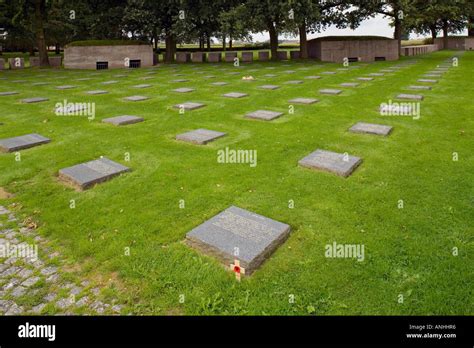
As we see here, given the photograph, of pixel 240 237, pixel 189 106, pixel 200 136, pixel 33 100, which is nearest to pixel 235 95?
pixel 189 106

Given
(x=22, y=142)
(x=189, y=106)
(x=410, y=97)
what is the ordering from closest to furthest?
(x=22, y=142) → (x=189, y=106) → (x=410, y=97)

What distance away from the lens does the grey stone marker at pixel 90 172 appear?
18.5ft

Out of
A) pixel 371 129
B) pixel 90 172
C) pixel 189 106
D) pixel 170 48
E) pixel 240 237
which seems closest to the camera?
pixel 240 237

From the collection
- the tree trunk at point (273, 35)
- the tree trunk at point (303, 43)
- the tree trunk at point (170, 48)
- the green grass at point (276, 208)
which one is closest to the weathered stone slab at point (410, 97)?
the green grass at point (276, 208)

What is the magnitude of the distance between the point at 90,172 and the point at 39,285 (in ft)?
9.37

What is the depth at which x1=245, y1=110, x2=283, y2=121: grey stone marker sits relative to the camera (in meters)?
9.74

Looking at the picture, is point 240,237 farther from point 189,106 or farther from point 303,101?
point 303,101

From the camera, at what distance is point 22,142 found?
7777 mm

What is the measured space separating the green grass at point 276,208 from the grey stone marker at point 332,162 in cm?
17

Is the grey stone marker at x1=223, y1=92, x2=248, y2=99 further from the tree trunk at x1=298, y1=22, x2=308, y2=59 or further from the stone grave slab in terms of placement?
the tree trunk at x1=298, y1=22, x2=308, y2=59

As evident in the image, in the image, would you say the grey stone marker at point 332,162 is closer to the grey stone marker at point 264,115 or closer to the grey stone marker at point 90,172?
the grey stone marker at point 264,115

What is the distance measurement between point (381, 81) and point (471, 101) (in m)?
5.74

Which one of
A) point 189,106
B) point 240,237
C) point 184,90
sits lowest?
point 240,237

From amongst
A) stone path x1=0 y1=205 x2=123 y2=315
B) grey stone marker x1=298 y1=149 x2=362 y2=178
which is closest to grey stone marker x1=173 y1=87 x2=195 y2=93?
grey stone marker x1=298 y1=149 x2=362 y2=178
